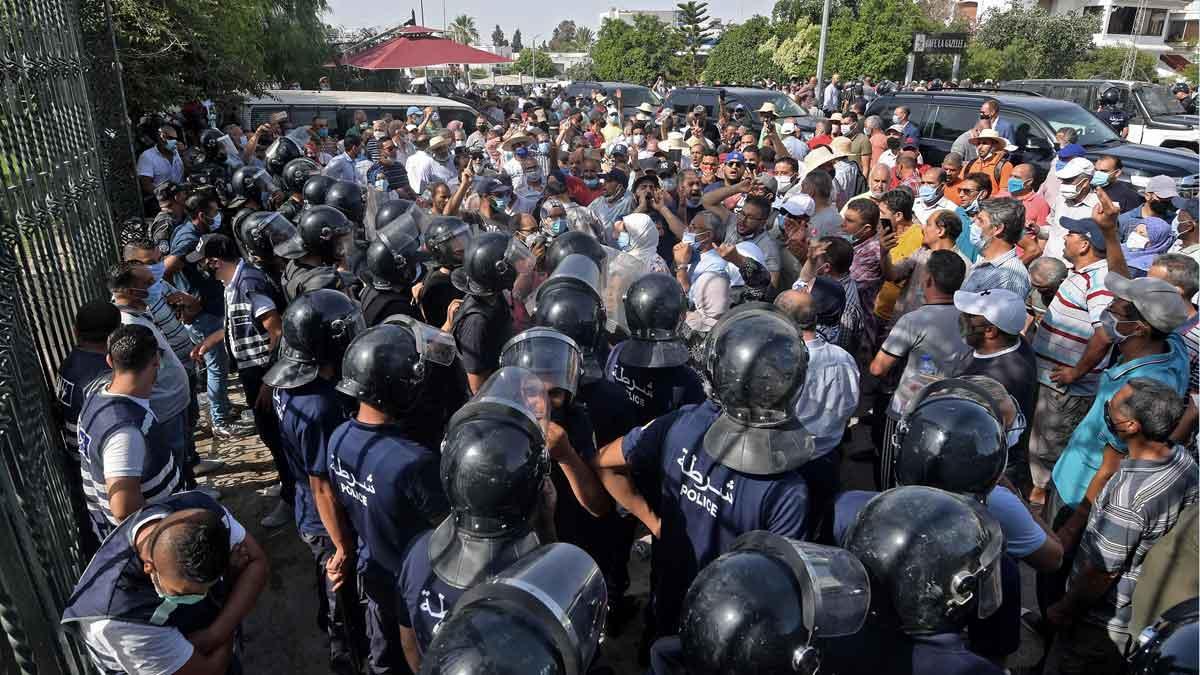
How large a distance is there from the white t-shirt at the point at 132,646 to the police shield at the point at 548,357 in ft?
4.91

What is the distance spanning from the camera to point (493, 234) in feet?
13.9

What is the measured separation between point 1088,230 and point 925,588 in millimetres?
3726

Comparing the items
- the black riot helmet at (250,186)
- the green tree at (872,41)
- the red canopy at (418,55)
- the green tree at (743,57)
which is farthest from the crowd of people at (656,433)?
the green tree at (743,57)

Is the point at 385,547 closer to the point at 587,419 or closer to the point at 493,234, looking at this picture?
the point at 587,419

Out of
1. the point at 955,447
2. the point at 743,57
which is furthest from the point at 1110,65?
the point at 955,447

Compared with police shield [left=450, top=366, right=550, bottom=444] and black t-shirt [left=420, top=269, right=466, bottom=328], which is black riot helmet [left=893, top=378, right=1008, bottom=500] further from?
black t-shirt [left=420, top=269, right=466, bottom=328]

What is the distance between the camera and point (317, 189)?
267 inches

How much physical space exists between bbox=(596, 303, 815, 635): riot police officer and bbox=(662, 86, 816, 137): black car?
12751 millimetres

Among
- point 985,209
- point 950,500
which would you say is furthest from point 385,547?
point 985,209

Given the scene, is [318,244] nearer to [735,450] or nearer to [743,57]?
[735,450]

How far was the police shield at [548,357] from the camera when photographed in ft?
9.64

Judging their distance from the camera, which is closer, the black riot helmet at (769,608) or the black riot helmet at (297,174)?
the black riot helmet at (769,608)

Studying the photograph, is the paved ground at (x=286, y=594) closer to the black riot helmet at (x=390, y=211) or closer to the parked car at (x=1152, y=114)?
the black riot helmet at (x=390, y=211)

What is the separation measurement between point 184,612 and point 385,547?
66 cm
